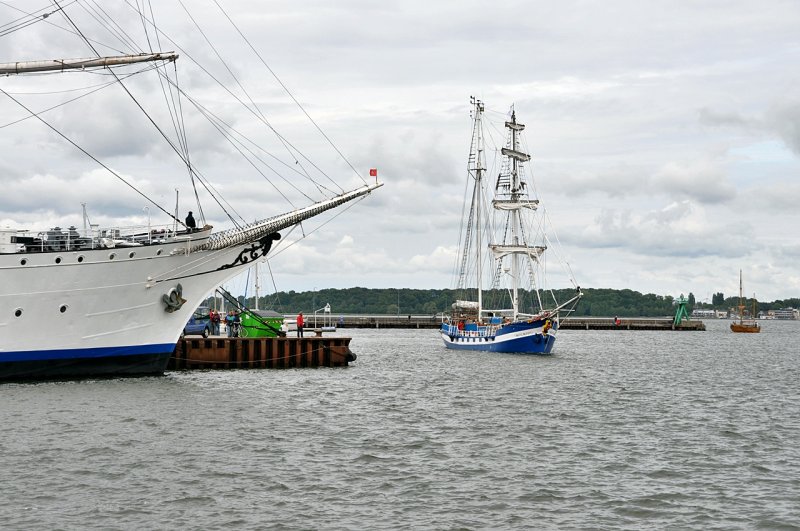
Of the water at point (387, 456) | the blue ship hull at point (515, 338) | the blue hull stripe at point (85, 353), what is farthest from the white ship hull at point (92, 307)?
the blue ship hull at point (515, 338)

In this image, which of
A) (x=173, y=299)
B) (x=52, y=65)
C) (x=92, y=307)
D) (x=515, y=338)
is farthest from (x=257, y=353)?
(x=515, y=338)

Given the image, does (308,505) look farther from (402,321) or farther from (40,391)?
(402,321)

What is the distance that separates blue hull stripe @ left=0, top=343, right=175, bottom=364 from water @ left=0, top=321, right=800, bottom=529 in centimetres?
120

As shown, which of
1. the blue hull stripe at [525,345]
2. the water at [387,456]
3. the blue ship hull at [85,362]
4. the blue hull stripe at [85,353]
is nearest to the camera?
the water at [387,456]

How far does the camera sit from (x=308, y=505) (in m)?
18.3

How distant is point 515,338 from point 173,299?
118 feet

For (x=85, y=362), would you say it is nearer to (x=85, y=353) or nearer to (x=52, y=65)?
(x=85, y=353)

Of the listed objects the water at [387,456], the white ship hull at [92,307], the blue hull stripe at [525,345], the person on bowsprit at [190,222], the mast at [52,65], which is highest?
the mast at [52,65]

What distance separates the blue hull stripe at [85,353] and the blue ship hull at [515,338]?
35130 millimetres

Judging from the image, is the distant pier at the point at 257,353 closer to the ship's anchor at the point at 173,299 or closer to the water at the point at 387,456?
the water at the point at 387,456

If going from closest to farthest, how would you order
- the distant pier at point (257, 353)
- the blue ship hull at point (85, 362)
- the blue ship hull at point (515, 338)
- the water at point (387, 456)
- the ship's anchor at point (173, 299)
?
the water at point (387, 456)
the blue ship hull at point (85, 362)
the ship's anchor at point (173, 299)
the distant pier at point (257, 353)
the blue ship hull at point (515, 338)

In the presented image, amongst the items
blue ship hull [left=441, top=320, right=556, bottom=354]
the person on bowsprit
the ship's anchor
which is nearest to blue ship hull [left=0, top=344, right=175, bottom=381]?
the ship's anchor

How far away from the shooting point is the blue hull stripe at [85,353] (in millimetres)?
35438

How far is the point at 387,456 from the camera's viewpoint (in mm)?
23562
